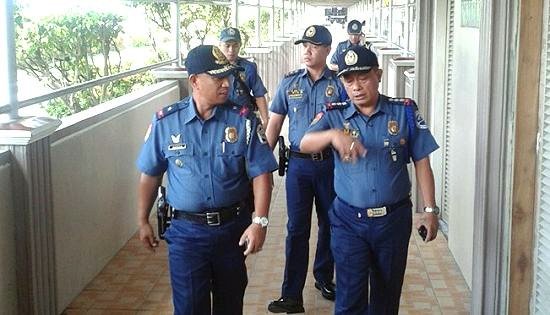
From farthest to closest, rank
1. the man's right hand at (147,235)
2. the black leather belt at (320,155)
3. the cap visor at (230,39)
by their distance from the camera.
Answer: the cap visor at (230,39) → the black leather belt at (320,155) → the man's right hand at (147,235)

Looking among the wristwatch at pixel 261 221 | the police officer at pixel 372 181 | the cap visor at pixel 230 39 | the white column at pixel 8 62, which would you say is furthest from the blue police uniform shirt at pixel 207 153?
the cap visor at pixel 230 39

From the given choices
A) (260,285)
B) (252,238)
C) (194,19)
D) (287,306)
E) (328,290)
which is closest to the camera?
(252,238)

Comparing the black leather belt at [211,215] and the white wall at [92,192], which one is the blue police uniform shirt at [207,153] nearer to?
the black leather belt at [211,215]

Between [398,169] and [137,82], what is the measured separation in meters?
5.92

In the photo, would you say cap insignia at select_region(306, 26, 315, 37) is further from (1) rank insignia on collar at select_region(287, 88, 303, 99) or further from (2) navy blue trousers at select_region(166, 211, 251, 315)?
(2) navy blue trousers at select_region(166, 211, 251, 315)

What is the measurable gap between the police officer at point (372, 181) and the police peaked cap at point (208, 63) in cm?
48

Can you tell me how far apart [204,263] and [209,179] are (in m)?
0.34

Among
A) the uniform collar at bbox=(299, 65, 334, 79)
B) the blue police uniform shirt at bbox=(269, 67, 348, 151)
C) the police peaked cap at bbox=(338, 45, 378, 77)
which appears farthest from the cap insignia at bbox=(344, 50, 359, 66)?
the uniform collar at bbox=(299, 65, 334, 79)

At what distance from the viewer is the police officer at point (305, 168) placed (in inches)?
171

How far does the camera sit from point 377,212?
3234mm

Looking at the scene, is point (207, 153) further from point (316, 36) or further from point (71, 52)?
point (71, 52)

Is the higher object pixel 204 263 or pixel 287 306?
pixel 204 263

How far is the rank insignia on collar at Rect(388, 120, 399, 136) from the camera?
10.7ft

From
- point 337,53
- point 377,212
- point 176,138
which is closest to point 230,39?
point 337,53
